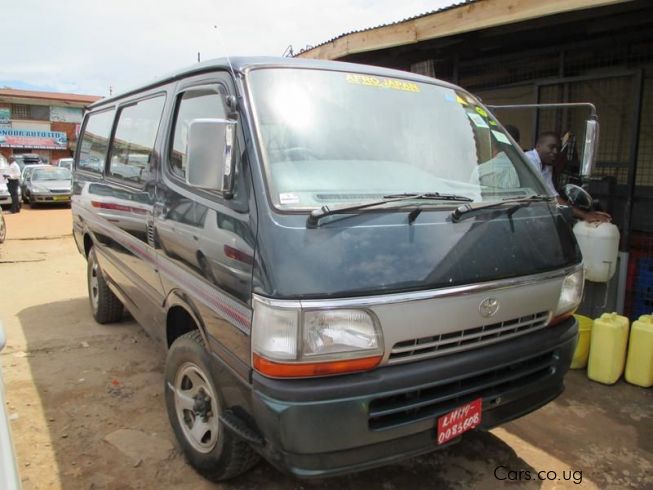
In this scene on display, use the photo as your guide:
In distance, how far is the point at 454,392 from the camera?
222cm

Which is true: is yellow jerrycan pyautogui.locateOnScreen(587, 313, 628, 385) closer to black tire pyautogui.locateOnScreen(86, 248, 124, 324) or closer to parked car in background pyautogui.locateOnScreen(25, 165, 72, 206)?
black tire pyautogui.locateOnScreen(86, 248, 124, 324)

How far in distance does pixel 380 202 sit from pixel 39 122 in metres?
37.1

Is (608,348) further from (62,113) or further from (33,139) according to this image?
(62,113)

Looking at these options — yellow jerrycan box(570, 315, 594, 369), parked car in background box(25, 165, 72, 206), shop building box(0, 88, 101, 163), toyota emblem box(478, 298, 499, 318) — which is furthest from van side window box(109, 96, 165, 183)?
shop building box(0, 88, 101, 163)

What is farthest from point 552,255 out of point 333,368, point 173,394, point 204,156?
point 173,394

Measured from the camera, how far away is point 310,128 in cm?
245

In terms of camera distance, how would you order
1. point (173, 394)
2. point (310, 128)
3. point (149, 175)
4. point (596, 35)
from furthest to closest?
point (596, 35)
point (149, 175)
point (173, 394)
point (310, 128)

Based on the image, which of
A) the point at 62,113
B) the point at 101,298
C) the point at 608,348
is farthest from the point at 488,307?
the point at 62,113

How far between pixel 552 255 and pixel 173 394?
86.4 inches

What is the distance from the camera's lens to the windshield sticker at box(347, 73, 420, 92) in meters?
2.79

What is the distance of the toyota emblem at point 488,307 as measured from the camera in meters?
2.23

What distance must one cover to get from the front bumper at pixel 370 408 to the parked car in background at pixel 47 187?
17026 millimetres

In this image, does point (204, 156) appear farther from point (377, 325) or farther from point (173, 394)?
point (173, 394)

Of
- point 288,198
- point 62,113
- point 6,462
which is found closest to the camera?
point 6,462
